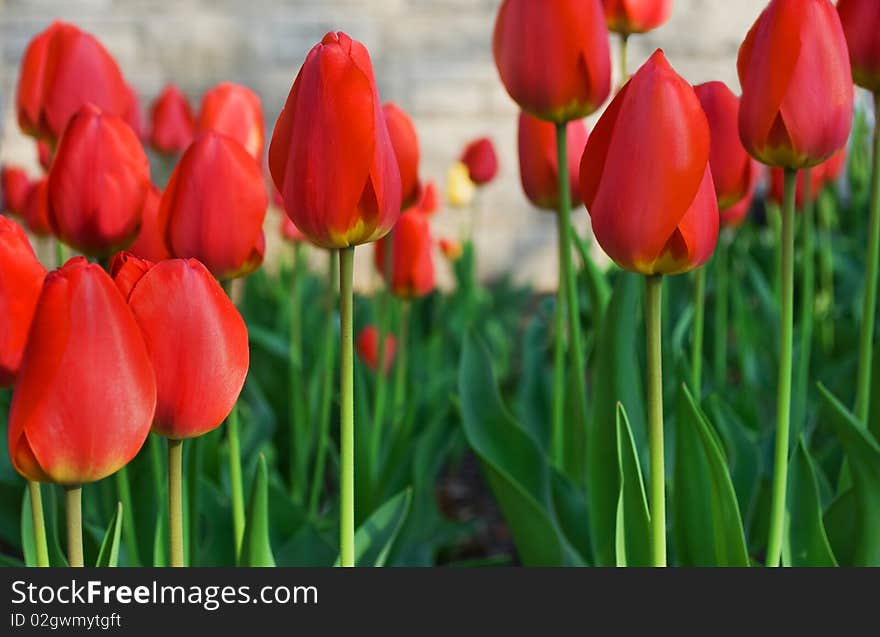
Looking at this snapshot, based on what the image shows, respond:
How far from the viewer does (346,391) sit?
0.53 m

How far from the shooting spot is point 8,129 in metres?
3.59

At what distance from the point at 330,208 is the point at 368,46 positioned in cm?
313

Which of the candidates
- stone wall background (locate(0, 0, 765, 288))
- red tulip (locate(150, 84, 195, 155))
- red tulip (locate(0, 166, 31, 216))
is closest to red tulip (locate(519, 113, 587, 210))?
red tulip (locate(150, 84, 195, 155))

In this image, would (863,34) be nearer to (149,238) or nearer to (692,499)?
(692,499)

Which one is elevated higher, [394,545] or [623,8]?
[623,8]

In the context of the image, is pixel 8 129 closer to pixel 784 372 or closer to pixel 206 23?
pixel 206 23

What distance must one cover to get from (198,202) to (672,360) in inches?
25.3

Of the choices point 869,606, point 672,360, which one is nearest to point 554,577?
point 869,606

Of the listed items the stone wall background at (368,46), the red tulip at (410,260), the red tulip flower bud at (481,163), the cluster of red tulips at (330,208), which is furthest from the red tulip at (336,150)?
the stone wall background at (368,46)

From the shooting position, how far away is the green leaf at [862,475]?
71 centimetres

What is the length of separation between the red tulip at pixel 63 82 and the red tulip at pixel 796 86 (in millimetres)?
512

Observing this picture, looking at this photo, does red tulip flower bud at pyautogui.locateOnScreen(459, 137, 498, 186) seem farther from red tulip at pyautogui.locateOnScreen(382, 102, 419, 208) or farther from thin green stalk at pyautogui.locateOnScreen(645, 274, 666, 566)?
thin green stalk at pyautogui.locateOnScreen(645, 274, 666, 566)

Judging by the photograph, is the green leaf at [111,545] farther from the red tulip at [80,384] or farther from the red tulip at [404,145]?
the red tulip at [404,145]

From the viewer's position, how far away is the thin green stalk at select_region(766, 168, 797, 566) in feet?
1.94
